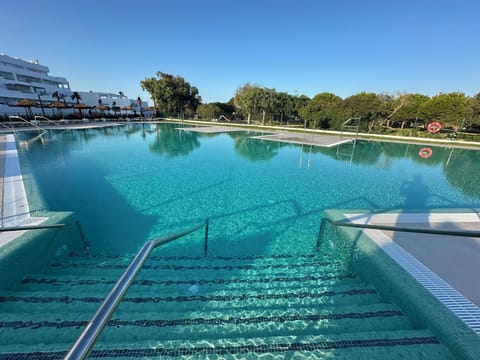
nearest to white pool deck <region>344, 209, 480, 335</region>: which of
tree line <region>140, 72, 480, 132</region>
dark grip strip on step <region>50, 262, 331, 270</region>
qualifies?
dark grip strip on step <region>50, 262, 331, 270</region>

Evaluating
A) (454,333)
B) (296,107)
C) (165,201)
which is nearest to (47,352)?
(454,333)

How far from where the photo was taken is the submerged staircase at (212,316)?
60.9 inches

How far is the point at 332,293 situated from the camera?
8.59 ft

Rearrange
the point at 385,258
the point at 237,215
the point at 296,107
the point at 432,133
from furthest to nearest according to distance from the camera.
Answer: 1. the point at 296,107
2. the point at 432,133
3. the point at 237,215
4. the point at 385,258

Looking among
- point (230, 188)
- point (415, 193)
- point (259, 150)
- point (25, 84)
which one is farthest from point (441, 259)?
point (25, 84)

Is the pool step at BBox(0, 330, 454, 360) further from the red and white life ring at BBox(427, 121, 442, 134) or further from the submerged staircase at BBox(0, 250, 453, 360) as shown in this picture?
the red and white life ring at BBox(427, 121, 442, 134)

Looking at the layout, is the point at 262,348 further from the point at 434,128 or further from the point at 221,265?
the point at 434,128

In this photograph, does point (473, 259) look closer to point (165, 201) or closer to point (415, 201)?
point (415, 201)

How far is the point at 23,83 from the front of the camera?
29734 millimetres

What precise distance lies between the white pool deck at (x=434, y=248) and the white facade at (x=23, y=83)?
30.2 m

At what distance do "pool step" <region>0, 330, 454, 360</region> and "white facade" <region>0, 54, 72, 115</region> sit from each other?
34169 millimetres

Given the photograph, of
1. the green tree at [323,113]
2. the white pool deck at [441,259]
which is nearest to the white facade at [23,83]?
the green tree at [323,113]

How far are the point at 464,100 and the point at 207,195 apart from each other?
31.3 m

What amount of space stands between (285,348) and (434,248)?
3.04 metres
